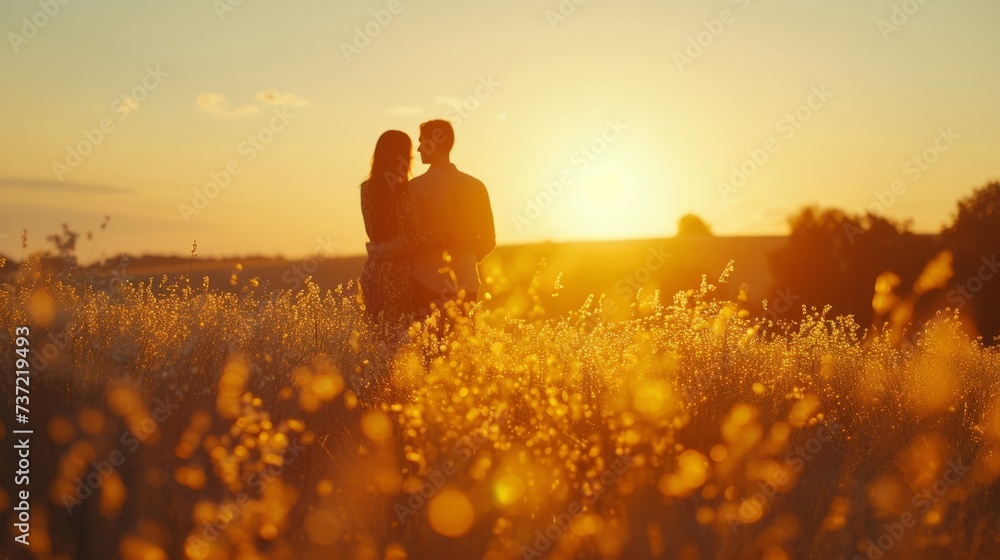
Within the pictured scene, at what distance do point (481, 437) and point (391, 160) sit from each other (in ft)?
8.64

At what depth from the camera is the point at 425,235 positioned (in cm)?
680

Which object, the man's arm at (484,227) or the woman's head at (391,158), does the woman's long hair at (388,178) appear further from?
the man's arm at (484,227)

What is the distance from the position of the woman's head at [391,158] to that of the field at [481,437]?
3.45 feet

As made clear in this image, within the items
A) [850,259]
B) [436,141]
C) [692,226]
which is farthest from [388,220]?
[692,226]

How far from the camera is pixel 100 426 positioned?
4539 millimetres

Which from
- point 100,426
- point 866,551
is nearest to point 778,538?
point 866,551

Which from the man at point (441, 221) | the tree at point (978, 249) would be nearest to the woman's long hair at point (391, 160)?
the man at point (441, 221)

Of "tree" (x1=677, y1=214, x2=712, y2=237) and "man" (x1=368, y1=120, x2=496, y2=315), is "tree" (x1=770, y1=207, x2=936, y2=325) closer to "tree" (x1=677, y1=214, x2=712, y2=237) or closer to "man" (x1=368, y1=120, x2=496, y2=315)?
"man" (x1=368, y1=120, x2=496, y2=315)

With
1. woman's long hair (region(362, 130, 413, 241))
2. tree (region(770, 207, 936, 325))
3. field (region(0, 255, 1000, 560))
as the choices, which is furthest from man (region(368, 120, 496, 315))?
tree (region(770, 207, 936, 325))

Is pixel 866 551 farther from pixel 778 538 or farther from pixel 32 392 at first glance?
pixel 32 392

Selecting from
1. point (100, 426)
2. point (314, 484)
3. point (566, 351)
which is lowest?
point (314, 484)

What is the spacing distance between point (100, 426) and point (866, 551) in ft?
11.4

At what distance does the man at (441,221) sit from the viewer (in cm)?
683

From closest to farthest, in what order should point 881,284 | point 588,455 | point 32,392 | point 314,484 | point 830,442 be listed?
point 314,484
point 588,455
point 32,392
point 830,442
point 881,284
